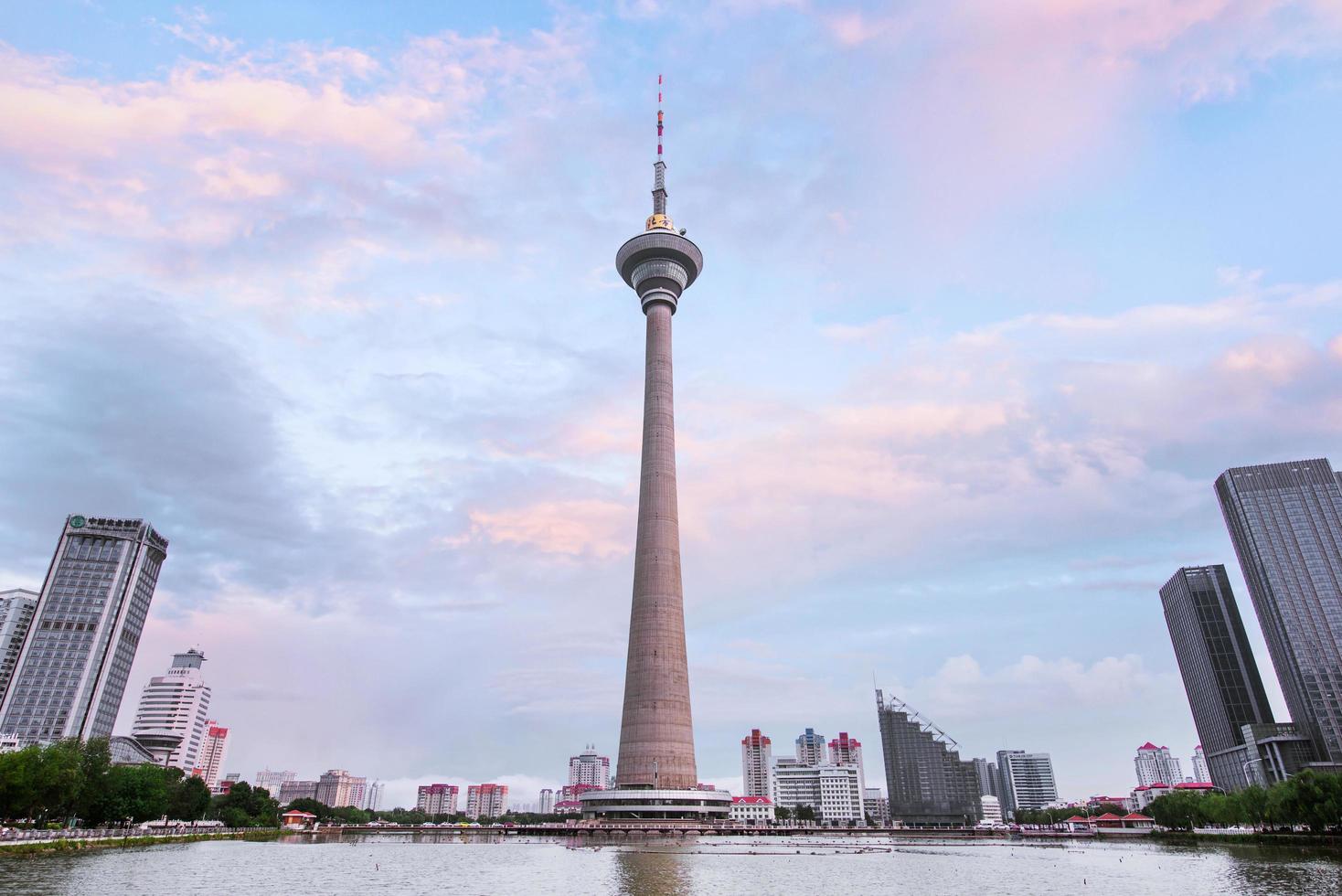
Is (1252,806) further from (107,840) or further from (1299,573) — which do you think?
(107,840)

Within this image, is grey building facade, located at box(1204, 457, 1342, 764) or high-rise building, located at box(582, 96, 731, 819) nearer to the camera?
high-rise building, located at box(582, 96, 731, 819)

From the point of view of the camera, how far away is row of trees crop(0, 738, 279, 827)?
58844mm

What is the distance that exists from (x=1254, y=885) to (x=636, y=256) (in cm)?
10640

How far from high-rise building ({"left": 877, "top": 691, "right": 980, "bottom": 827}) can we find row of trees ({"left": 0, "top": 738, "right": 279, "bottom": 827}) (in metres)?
137

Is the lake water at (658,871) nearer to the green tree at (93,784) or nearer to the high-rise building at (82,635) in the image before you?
the green tree at (93,784)

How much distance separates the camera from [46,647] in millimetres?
Answer: 141875

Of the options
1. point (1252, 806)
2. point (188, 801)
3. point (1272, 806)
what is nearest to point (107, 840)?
point (188, 801)

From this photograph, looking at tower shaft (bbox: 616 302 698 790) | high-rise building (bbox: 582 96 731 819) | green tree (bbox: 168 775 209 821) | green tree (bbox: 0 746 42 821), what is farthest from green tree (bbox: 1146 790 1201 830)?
green tree (bbox: 168 775 209 821)

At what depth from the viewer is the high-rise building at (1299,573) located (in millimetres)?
136250

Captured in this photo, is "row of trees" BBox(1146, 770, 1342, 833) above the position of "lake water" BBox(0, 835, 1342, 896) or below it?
above

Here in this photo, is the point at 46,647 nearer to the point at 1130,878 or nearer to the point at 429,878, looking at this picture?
the point at 429,878

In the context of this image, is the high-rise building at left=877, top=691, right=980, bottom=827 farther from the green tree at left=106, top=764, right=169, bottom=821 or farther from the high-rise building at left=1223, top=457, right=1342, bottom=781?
the green tree at left=106, top=764, right=169, bottom=821

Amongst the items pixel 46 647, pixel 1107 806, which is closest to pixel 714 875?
pixel 46 647

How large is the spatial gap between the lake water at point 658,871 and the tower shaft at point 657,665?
68.3ft
